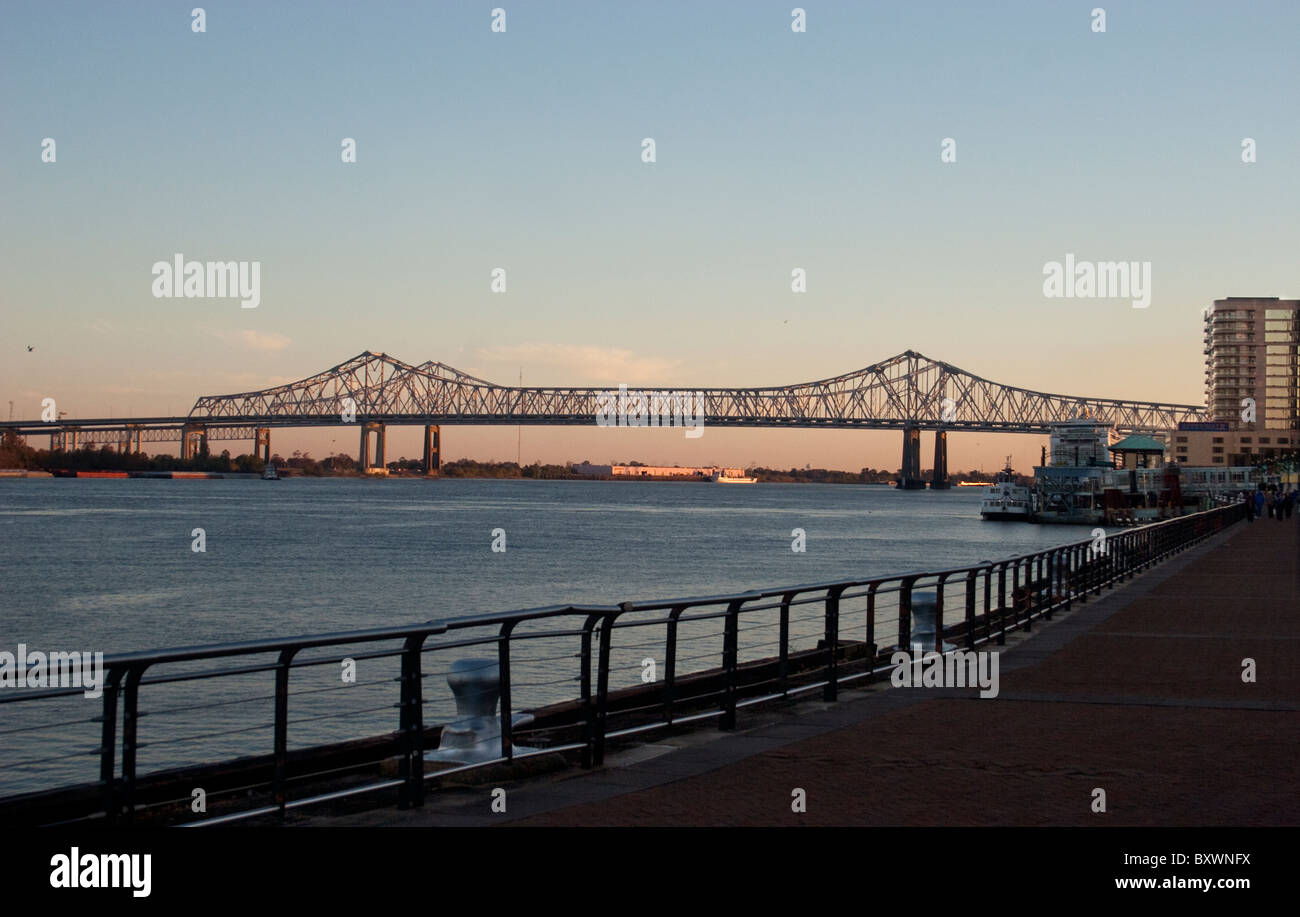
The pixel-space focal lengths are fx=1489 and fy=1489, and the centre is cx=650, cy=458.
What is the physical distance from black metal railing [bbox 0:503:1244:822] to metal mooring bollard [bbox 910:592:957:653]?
0.44 feet

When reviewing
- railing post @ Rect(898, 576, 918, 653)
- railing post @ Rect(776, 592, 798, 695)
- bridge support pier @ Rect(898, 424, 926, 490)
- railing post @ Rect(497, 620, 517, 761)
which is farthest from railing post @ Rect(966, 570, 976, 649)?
bridge support pier @ Rect(898, 424, 926, 490)

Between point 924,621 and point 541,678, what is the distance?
26.0ft

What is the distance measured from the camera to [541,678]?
2183cm

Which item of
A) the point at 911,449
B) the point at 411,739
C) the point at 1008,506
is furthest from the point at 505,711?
the point at 911,449

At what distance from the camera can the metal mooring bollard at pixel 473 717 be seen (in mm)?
8609

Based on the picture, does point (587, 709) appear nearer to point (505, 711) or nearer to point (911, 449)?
point (505, 711)

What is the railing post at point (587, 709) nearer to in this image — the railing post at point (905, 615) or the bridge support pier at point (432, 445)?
the railing post at point (905, 615)

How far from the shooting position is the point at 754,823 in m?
7.31

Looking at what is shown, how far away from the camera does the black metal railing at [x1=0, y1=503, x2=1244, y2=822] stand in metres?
6.93

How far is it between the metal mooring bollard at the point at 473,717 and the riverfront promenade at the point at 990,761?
1.06 feet
